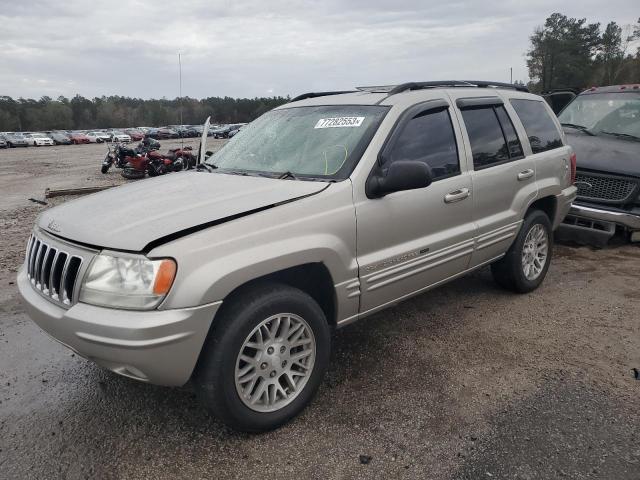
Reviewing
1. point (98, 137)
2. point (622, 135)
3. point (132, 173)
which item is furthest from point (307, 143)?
point (98, 137)

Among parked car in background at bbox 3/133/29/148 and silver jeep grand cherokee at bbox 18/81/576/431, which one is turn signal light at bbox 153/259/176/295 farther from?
parked car in background at bbox 3/133/29/148

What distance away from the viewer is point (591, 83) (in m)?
56.3

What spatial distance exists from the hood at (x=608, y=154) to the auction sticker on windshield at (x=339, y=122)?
422 cm

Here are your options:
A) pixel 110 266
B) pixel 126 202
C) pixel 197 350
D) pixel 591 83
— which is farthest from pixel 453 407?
pixel 591 83

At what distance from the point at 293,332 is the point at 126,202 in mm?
1242

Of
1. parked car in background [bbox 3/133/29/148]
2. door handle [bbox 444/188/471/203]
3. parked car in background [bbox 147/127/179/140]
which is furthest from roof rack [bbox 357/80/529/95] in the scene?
parked car in background [bbox 147/127/179/140]

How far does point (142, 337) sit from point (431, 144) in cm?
233

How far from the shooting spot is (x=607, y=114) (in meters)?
7.14

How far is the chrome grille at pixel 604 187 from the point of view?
5984 millimetres

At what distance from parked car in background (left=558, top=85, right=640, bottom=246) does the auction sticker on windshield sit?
13.5 feet

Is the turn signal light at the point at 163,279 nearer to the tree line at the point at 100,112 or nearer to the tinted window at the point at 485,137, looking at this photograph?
the tinted window at the point at 485,137

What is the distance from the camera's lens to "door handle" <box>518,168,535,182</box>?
13.9 feet

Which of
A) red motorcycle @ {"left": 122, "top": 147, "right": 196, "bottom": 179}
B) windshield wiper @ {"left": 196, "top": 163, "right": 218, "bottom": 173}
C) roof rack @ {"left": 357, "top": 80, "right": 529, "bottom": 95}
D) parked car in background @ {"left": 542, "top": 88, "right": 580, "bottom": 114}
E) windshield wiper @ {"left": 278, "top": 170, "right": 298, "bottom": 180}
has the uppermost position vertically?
parked car in background @ {"left": 542, "top": 88, "right": 580, "bottom": 114}

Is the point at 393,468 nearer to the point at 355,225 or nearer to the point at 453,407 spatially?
the point at 453,407
